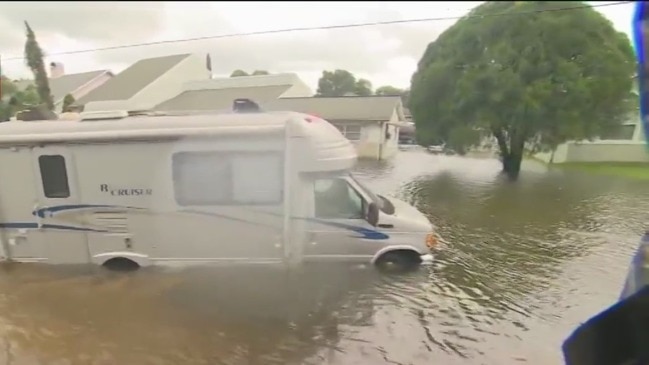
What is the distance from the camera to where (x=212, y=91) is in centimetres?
364

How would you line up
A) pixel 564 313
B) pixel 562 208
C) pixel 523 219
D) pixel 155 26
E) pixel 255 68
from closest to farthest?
pixel 155 26
pixel 255 68
pixel 564 313
pixel 562 208
pixel 523 219

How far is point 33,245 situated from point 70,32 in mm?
2455

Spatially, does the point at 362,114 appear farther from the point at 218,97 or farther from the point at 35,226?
the point at 35,226

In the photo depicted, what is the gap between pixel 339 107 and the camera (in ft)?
11.9

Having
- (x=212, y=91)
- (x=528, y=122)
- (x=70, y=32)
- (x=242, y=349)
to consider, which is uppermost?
(x=70, y=32)

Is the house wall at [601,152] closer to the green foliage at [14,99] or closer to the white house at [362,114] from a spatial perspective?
the white house at [362,114]

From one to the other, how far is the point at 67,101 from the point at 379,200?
10.2 ft

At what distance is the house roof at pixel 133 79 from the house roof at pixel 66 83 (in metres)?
0.18

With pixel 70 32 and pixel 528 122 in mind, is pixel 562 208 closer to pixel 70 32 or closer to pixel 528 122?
pixel 528 122

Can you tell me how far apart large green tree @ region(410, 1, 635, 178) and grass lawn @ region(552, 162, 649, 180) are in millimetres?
253

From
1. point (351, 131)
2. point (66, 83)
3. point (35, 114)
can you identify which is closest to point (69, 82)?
point (66, 83)

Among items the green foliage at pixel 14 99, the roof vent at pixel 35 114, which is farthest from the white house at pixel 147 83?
the green foliage at pixel 14 99

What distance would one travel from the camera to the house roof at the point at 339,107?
3516 mm

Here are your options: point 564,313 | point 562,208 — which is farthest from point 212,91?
point 562,208
